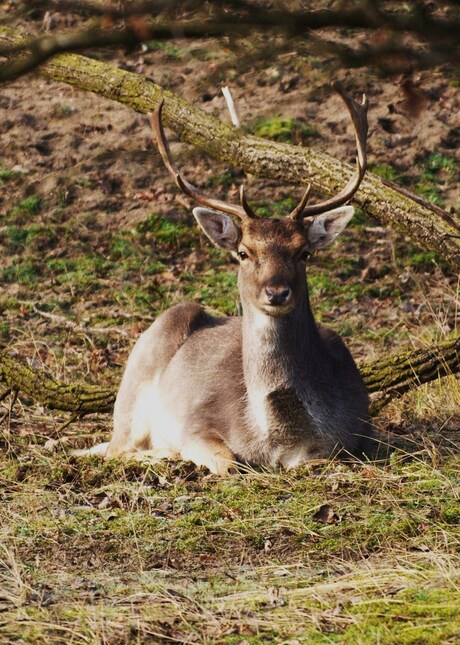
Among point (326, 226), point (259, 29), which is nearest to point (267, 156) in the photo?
point (326, 226)

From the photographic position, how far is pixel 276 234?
25.5 ft

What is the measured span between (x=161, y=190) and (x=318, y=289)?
2325mm

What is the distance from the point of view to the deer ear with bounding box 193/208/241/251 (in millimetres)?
8008

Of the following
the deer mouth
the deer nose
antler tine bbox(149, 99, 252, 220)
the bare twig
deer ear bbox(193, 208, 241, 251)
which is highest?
the bare twig

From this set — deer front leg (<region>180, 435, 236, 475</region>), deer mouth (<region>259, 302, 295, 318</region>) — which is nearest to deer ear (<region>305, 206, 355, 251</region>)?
deer mouth (<region>259, 302, 295, 318</region>)

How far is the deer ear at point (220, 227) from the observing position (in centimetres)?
801

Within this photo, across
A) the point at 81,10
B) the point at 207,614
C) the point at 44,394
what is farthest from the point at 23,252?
the point at 81,10

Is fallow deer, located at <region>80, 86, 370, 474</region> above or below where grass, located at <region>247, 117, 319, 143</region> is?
above

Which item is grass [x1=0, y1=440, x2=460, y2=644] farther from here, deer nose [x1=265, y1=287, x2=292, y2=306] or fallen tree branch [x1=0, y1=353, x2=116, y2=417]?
deer nose [x1=265, y1=287, x2=292, y2=306]

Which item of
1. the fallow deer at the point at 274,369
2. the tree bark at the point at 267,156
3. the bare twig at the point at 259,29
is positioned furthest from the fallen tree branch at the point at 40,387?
the bare twig at the point at 259,29

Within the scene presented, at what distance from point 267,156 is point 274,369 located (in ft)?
6.40

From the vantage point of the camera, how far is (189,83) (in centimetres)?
1409

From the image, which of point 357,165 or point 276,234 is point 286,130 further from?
point 276,234

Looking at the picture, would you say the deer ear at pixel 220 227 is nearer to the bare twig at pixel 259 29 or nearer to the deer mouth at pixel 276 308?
the deer mouth at pixel 276 308
